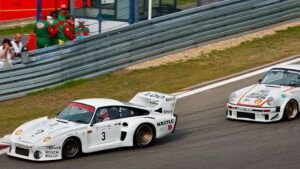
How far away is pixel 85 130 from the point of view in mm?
10258

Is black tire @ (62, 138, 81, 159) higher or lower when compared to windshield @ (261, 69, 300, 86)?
lower

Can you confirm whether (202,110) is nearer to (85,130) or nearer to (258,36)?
(85,130)

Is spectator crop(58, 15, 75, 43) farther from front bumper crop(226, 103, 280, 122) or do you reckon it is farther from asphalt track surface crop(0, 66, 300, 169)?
front bumper crop(226, 103, 280, 122)

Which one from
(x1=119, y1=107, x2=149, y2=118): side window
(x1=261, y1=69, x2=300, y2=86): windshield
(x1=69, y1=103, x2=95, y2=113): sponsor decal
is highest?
(x1=261, y1=69, x2=300, y2=86): windshield

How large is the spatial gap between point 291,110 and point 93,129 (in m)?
5.12

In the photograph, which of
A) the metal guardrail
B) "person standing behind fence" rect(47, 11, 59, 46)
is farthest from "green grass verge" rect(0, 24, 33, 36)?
the metal guardrail

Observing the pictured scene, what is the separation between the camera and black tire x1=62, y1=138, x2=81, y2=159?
32.7 ft

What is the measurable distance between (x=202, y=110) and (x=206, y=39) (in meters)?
6.55

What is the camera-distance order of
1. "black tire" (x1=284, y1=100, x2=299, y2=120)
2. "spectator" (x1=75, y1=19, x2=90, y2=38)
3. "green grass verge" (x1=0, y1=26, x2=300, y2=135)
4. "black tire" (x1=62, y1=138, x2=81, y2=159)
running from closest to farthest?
1. "black tire" (x1=62, y1=138, x2=81, y2=159)
2. "black tire" (x1=284, y1=100, x2=299, y2=120)
3. "green grass verge" (x1=0, y1=26, x2=300, y2=135)
4. "spectator" (x1=75, y1=19, x2=90, y2=38)

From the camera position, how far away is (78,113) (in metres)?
10.8

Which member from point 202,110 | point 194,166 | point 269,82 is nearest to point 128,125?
point 194,166

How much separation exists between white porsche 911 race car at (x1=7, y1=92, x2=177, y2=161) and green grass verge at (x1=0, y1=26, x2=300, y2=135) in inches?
90.6

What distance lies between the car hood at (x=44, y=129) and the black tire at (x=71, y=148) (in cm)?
22

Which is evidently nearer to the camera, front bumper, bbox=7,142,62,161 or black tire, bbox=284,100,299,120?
front bumper, bbox=7,142,62,161
